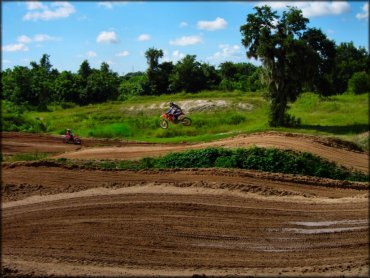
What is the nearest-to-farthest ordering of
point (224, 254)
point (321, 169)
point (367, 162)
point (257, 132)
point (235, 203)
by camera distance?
point (224, 254) < point (235, 203) < point (321, 169) < point (367, 162) < point (257, 132)

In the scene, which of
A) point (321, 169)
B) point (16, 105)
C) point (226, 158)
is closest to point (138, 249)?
point (226, 158)

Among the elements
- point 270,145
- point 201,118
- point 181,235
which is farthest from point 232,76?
point 181,235

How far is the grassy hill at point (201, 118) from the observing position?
28.0 meters

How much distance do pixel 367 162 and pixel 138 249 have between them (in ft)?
50.1

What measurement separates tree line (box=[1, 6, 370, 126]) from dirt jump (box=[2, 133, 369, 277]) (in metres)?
7.73


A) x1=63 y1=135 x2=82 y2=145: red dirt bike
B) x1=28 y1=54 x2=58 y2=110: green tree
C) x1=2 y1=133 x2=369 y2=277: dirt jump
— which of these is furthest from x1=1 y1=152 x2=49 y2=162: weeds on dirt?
x1=28 y1=54 x2=58 y2=110: green tree

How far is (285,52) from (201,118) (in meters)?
7.56

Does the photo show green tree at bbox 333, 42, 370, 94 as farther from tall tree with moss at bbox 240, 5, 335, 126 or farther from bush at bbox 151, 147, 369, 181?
bush at bbox 151, 147, 369, 181

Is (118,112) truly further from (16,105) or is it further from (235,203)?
(235,203)

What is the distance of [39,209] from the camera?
56.9 ft

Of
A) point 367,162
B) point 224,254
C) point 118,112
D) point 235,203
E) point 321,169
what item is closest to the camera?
point 224,254

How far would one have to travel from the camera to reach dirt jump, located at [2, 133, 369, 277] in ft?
42.5

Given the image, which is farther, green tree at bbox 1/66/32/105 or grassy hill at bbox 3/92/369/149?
grassy hill at bbox 3/92/369/149

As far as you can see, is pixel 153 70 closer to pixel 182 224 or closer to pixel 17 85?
pixel 17 85
